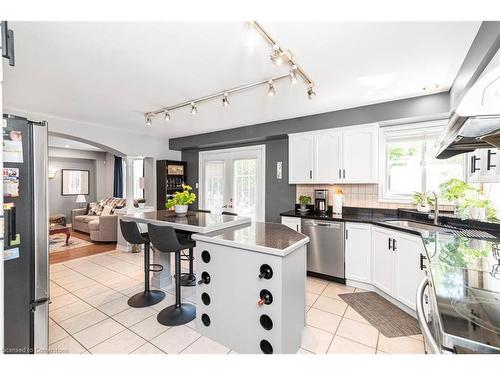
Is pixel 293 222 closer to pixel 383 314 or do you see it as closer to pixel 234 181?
pixel 383 314

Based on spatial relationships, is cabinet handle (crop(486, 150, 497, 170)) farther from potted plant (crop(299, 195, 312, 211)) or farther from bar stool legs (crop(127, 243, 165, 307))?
bar stool legs (crop(127, 243, 165, 307))

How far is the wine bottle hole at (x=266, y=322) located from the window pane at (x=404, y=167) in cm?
268

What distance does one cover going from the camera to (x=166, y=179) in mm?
5137

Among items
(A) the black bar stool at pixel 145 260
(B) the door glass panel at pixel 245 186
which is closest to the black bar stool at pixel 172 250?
(A) the black bar stool at pixel 145 260

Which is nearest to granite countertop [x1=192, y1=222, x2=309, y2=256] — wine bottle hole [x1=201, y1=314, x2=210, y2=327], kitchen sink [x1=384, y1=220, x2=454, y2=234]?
wine bottle hole [x1=201, y1=314, x2=210, y2=327]

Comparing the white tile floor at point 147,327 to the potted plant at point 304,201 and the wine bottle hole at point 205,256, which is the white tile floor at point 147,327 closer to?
the wine bottle hole at point 205,256

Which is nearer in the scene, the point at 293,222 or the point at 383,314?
the point at 383,314

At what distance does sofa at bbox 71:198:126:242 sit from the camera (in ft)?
17.5

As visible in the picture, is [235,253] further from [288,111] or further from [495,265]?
[288,111]

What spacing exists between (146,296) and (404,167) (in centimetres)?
386

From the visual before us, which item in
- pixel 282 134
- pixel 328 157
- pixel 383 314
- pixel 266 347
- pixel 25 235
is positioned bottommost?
pixel 383 314

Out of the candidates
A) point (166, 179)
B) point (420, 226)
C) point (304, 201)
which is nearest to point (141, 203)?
point (166, 179)

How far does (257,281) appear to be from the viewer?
178 cm
